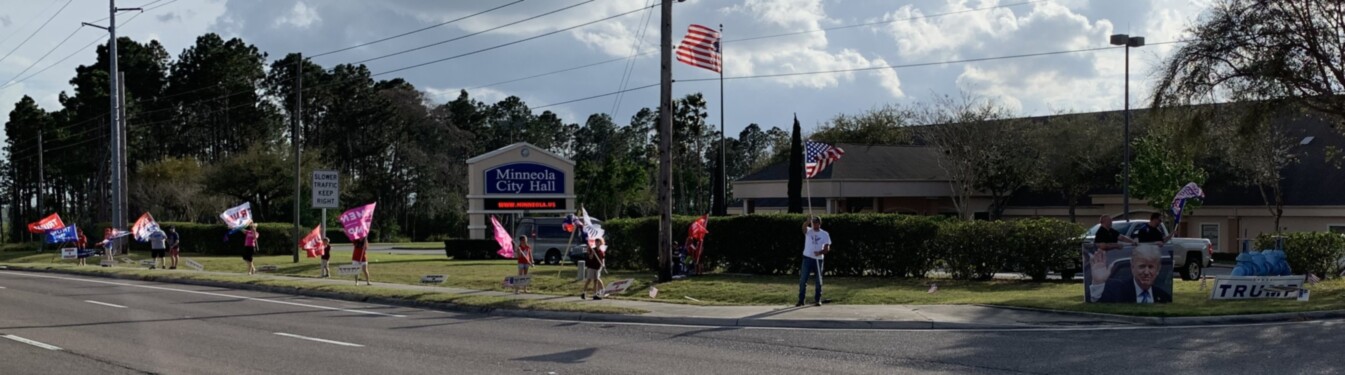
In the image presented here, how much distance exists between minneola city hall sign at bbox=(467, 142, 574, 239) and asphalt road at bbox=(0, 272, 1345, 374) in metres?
22.0

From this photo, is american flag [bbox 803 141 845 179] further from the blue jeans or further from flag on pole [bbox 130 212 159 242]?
flag on pole [bbox 130 212 159 242]

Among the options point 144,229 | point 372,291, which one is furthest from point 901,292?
point 144,229

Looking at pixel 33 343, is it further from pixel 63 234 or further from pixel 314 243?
pixel 63 234

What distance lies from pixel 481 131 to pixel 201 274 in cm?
6695

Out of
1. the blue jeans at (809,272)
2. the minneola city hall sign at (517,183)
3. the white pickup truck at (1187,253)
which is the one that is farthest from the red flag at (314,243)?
the white pickup truck at (1187,253)

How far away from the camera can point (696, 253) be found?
84.7 feet

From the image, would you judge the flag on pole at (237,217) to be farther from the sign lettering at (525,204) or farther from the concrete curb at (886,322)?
the concrete curb at (886,322)

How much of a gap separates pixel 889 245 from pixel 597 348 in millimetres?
11925

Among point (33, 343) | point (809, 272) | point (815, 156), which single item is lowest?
point (33, 343)

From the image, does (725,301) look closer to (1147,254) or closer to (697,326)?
(697,326)

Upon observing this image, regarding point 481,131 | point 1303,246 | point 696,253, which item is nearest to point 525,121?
point 481,131

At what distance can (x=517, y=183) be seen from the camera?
1586 inches

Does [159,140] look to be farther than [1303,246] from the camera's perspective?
Yes

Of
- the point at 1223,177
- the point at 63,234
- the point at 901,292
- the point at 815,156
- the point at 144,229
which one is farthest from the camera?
the point at 1223,177
